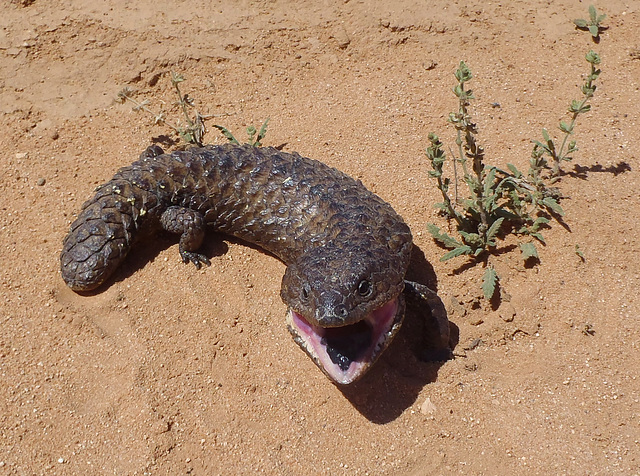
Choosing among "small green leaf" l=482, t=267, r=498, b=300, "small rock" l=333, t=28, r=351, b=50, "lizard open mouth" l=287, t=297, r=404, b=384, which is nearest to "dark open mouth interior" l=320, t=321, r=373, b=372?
"lizard open mouth" l=287, t=297, r=404, b=384

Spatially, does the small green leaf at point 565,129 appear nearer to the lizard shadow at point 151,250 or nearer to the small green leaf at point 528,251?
the small green leaf at point 528,251

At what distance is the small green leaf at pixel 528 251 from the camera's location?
187 inches

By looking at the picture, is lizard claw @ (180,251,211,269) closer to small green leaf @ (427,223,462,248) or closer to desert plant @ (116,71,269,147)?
desert plant @ (116,71,269,147)

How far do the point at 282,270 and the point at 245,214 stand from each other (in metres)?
0.57

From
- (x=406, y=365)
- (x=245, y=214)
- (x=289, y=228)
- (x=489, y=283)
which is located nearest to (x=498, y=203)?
(x=489, y=283)

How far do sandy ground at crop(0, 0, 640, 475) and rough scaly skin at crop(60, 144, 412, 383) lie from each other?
0.28m

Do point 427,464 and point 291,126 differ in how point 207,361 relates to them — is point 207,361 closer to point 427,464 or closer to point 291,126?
point 427,464

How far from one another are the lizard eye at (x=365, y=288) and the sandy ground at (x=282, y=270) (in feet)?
2.67

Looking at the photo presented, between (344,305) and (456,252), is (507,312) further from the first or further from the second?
(344,305)

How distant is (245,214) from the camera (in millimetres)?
5090

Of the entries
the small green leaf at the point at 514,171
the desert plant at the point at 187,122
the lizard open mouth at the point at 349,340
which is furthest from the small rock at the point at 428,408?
the desert plant at the point at 187,122

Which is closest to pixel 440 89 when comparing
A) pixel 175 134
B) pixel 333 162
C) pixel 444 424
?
pixel 333 162

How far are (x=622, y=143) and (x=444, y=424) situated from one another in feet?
11.3

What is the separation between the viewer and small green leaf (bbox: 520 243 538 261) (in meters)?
4.75
